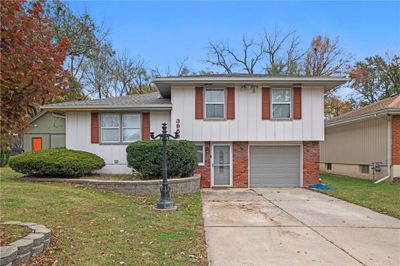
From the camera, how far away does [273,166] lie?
1427cm

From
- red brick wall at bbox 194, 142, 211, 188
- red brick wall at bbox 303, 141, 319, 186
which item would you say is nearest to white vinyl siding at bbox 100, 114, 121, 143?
red brick wall at bbox 194, 142, 211, 188

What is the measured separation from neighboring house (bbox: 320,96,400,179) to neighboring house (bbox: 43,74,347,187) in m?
3.33

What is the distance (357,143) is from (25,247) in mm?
16557

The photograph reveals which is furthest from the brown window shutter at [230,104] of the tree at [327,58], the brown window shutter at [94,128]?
the tree at [327,58]

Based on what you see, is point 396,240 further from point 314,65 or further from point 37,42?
point 314,65

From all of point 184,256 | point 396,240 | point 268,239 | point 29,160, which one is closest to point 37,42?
point 184,256

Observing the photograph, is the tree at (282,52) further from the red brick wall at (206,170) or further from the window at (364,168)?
the red brick wall at (206,170)

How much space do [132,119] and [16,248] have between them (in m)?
10.1

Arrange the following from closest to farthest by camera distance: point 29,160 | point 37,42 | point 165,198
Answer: point 37,42 → point 165,198 → point 29,160

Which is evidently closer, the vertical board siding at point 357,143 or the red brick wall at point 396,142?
the red brick wall at point 396,142

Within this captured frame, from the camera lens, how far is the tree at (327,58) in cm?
3238

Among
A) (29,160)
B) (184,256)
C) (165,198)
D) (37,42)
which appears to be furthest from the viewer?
(29,160)

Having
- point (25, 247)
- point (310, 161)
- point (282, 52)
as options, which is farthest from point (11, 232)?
point (282, 52)

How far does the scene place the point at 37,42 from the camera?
392cm
